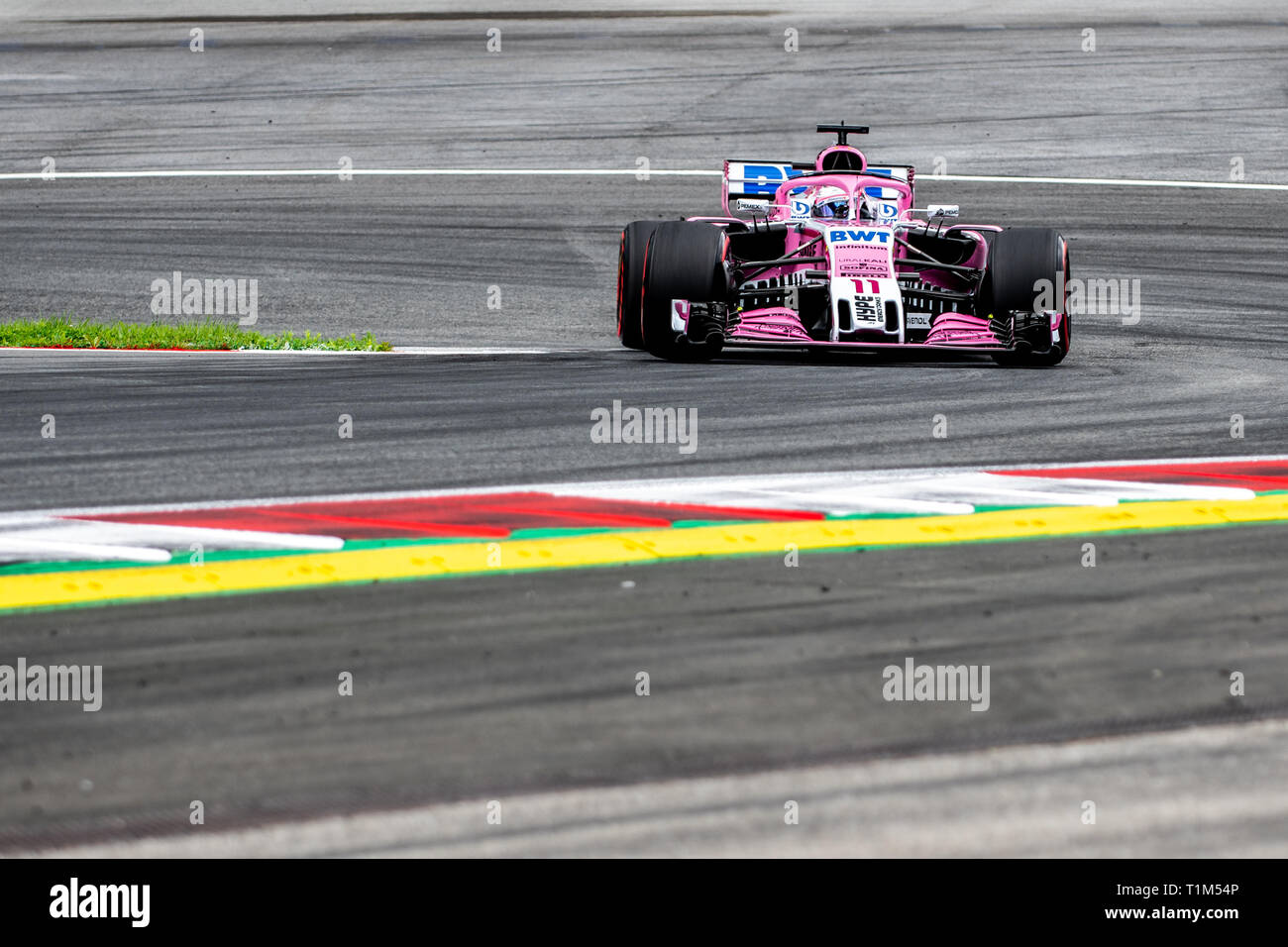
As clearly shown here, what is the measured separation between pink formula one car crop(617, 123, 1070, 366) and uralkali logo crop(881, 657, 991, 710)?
7729 mm

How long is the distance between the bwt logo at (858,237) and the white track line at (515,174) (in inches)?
502

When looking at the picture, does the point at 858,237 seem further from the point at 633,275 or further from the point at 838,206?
the point at 633,275

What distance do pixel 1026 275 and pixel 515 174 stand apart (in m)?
14.2

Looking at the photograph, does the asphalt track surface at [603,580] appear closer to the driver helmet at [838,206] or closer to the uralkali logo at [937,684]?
the uralkali logo at [937,684]

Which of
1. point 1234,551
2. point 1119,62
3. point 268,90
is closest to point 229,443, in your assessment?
point 1234,551

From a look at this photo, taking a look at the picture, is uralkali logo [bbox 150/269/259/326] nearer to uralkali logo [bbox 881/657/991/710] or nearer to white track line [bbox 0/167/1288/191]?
white track line [bbox 0/167/1288/191]

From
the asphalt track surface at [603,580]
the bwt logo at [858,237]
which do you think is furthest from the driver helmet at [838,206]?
the asphalt track surface at [603,580]

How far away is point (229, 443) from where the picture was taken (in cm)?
1085

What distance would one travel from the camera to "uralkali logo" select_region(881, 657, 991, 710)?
639cm

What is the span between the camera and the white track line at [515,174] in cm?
2727

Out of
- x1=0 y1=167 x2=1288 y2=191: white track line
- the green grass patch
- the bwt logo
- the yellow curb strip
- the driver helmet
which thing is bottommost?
the yellow curb strip

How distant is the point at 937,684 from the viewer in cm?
648

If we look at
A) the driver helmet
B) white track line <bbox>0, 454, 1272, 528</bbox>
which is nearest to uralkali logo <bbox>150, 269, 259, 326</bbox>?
the driver helmet
